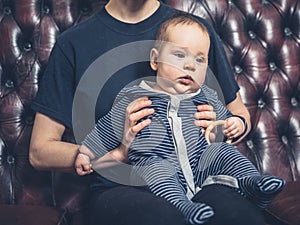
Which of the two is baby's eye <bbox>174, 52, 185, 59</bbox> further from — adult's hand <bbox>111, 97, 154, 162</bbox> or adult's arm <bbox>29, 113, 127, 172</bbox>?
adult's arm <bbox>29, 113, 127, 172</bbox>

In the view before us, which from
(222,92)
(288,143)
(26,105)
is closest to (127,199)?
(222,92)

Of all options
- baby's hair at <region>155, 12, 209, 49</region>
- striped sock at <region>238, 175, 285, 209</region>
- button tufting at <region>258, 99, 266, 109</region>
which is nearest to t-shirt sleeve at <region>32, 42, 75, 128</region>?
baby's hair at <region>155, 12, 209, 49</region>

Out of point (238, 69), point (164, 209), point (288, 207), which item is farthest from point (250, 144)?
point (164, 209)

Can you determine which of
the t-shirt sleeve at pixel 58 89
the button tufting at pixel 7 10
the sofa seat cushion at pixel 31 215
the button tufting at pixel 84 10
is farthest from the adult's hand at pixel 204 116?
the button tufting at pixel 7 10

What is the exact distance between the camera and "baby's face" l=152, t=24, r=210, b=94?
1263 mm

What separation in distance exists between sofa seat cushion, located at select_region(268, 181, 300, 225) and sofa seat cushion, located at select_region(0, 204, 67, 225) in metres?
0.53

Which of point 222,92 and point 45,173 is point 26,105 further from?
point 222,92

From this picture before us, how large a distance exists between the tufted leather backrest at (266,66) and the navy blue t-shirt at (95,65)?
33cm

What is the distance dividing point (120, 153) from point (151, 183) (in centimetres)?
14

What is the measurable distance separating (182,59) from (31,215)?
528mm

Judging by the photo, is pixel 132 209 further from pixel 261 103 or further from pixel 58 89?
pixel 261 103

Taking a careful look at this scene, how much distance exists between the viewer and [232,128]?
4.32 feet

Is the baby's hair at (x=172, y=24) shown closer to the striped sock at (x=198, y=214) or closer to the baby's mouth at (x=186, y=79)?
the baby's mouth at (x=186, y=79)

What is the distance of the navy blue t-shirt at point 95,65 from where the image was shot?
54.9 inches
